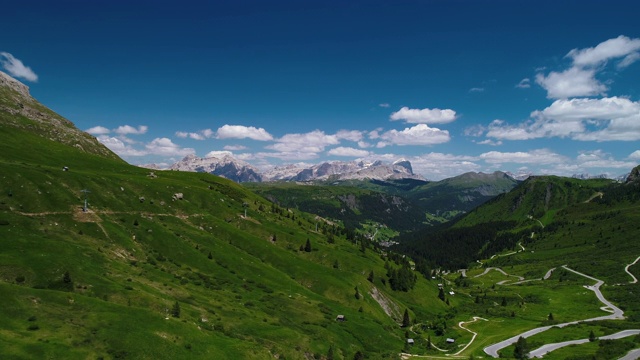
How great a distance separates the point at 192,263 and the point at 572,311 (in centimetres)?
18824

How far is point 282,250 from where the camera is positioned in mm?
177000

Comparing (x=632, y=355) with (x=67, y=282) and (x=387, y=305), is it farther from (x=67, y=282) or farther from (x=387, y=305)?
(x=67, y=282)

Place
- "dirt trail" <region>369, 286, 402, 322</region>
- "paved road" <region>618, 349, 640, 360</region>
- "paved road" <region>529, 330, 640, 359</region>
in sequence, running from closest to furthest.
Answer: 1. "paved road" <region>618, 349, 640, 360</region>
2. "paved road" <region>529, 330, 640, 359</region>
3. "dirt trail" <region>369, 286, 402, 322</region>

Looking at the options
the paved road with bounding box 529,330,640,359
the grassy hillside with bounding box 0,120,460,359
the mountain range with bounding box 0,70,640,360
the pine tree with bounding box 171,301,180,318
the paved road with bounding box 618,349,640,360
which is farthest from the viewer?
the paved road with bounding box 529,330,640,359

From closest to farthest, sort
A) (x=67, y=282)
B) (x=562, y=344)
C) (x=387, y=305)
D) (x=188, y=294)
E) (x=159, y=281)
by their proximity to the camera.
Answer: (x=67, y=282) < (x=188, y=294) < (x=159, y=281) < (x=562, y=344) < (x=387, y=305)

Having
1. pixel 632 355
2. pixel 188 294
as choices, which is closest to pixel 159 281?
pixel 188 294

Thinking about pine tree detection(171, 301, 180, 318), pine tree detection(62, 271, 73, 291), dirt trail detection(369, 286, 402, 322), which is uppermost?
pine tree detection(62, 271, 73, 291)

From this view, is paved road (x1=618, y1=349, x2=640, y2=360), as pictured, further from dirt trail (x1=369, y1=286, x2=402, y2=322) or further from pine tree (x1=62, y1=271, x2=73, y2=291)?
pine tree (x1=62, y1=271, x2=73, y2=291)

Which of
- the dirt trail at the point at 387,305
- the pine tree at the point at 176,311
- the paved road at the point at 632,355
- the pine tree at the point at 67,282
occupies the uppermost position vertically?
the pine tree at the point at 67,282

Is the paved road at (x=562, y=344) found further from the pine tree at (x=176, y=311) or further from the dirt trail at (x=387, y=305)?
the pine tree at (x=176, y=311)

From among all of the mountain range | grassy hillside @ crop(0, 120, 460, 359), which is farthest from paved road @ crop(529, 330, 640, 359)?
grassy hillside @ crop(0, 120, 460, 359)

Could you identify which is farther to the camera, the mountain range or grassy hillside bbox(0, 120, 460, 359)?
the mountain range

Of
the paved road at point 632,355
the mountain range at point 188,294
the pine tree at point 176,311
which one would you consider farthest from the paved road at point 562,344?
the pine tree at point 176,311

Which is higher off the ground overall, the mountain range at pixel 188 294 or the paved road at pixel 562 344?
the mountain range at pixel 188 294
